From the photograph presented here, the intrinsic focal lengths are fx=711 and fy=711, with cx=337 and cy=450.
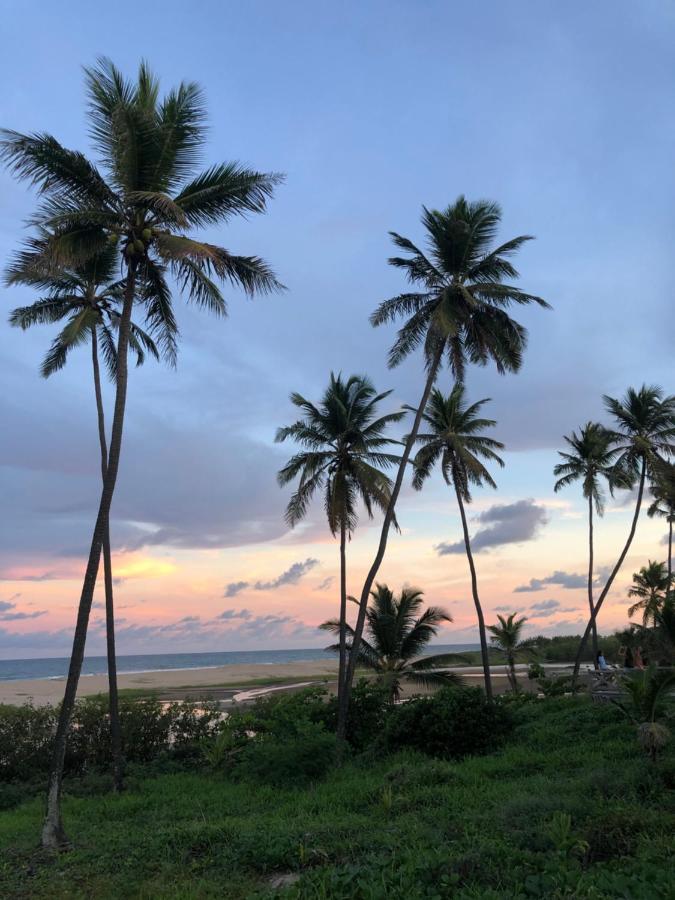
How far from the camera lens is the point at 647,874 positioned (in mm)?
6477

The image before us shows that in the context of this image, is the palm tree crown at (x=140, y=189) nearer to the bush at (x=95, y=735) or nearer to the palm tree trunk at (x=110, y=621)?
the palm tree trunk at (x=110, y=621)

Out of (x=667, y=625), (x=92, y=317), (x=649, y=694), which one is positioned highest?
(x=92, y=317)

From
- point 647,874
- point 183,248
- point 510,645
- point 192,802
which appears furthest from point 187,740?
point 510,645

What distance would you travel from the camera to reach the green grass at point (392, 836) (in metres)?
6.82

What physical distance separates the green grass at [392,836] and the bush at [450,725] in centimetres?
172

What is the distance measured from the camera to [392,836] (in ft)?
28.8

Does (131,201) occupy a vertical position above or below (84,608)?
above

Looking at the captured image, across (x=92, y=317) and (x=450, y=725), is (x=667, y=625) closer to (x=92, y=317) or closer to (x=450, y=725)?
(x=450, y=725)

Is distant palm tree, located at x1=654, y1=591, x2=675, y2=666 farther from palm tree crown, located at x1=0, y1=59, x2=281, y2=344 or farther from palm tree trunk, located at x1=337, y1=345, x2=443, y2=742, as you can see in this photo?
palm tree crown, located at x1=0, y1=59, x2=281, y2=344

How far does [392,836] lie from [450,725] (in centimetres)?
801

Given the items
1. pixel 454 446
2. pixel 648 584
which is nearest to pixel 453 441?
pixel 454 446

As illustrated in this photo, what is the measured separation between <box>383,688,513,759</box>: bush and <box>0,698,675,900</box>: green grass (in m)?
1.72

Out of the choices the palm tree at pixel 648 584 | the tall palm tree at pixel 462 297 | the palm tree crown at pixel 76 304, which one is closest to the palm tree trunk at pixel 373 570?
the tall palm tree at pixel 462 297

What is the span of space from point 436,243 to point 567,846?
53.6 ft
